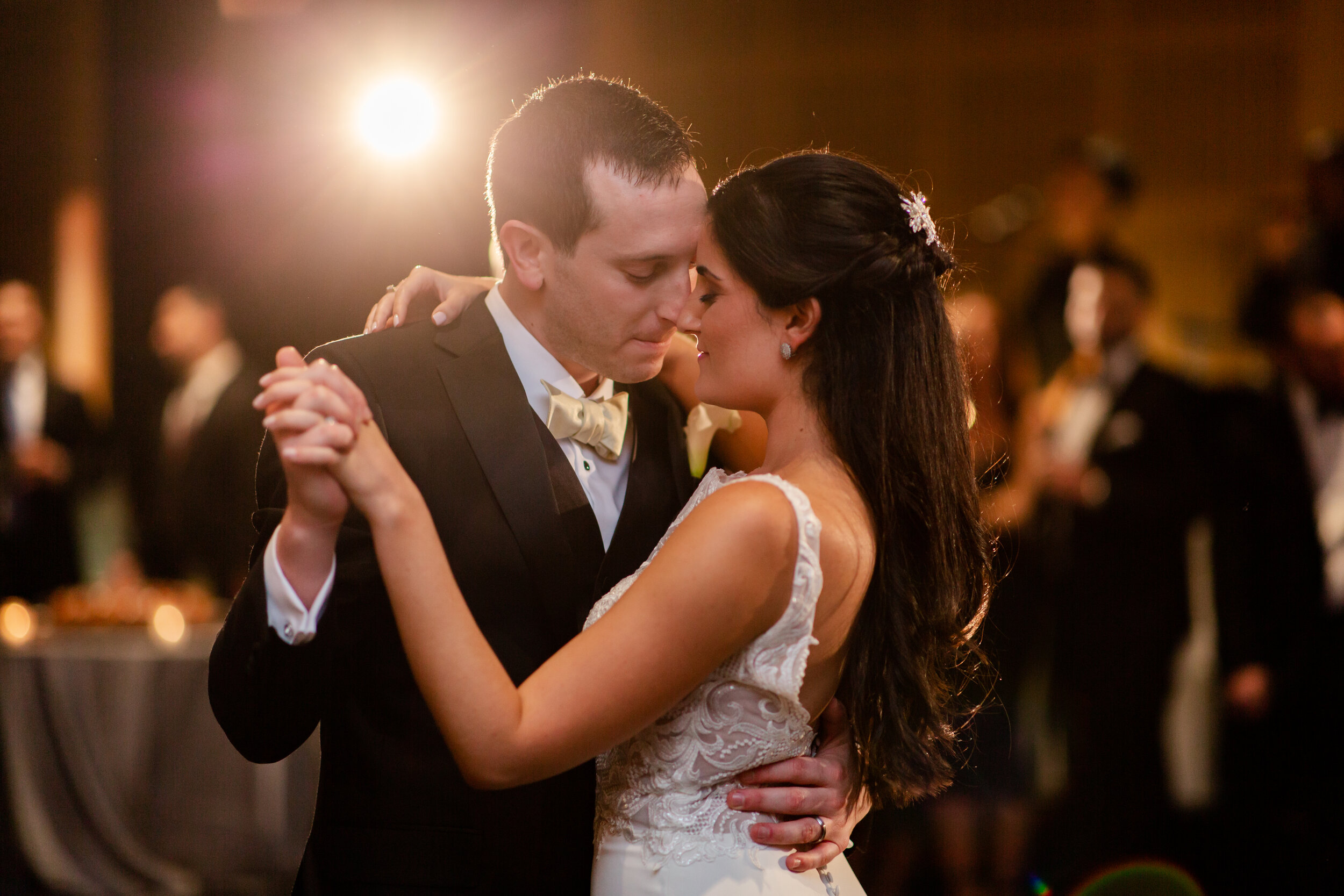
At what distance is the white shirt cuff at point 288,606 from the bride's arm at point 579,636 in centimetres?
19

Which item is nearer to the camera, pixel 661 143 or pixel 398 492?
pixel 398 492

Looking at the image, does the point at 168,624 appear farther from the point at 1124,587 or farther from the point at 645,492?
the point at 1124,587

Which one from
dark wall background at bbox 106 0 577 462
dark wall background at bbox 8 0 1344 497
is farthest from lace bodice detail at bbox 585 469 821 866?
dark wall background at bbox 8 0 1344 497

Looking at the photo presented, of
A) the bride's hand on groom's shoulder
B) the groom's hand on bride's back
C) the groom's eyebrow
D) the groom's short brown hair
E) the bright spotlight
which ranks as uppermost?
the bright spotlight

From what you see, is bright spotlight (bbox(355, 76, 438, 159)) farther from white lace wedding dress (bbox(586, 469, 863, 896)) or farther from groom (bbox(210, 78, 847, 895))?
white lace wedding dress (bbox(586, 469, 863, 896))

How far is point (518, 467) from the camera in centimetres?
171

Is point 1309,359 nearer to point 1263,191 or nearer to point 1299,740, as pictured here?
point 1299,740

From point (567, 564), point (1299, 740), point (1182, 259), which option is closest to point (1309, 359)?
point (1299, 740)

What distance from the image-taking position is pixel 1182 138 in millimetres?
6410

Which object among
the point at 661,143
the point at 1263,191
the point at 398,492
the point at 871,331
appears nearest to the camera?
the point at 398,492

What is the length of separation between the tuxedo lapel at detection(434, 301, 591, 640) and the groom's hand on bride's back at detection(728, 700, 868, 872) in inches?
14.1

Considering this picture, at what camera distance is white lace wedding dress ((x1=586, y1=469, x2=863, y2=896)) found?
1.55 meters

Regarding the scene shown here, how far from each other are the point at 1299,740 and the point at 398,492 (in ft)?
12.5

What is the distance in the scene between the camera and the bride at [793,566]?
1.38m
